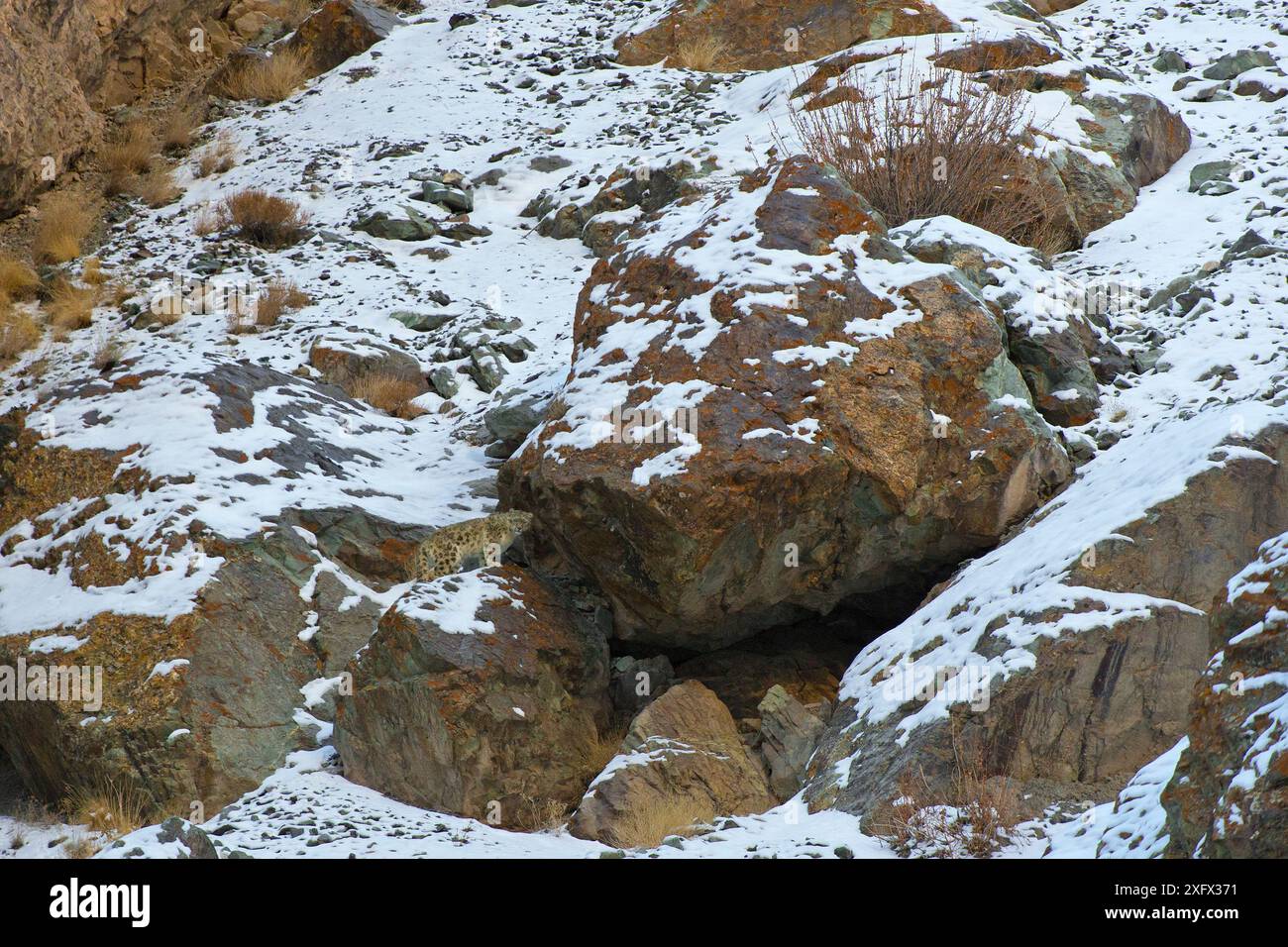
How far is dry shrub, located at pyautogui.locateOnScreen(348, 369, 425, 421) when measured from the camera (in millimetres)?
11883

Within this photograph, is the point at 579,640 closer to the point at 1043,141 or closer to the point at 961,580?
the point at 961,580

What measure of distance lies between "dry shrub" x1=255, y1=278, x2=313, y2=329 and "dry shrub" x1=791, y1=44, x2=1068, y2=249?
6035 mm

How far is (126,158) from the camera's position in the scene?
16.5m

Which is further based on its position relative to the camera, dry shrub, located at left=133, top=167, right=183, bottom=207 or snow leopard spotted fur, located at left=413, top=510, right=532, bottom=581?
dry shrub, located at left=133, top=167, right=183, bottom=207

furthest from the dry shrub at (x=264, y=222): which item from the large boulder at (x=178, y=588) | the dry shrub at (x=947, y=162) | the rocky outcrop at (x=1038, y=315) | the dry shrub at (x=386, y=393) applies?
the rocky outcrop at (x=1038, y=315)

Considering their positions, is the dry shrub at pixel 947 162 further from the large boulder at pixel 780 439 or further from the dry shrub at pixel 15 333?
the dry shrub at pixel 15 333

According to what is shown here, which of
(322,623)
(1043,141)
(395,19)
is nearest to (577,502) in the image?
(322,623)

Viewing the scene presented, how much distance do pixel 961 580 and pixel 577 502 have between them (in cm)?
262

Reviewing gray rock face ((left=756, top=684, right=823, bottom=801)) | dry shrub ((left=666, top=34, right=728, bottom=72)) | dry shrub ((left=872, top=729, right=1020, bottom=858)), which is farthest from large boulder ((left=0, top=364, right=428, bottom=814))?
dry shrub ((left=666, top=34, right=728, bottom=72))

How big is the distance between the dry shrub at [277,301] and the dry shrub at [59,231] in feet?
9.45

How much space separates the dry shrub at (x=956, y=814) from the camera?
17.6 feet

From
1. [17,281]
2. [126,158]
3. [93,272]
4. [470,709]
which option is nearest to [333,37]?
[126,158]

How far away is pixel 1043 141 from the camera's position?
12.7 meters

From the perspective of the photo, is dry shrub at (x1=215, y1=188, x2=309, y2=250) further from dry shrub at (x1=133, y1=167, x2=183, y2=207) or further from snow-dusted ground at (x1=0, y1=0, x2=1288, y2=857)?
dry shrub at (x1=133, y1=167, x2=183, y2=207)
